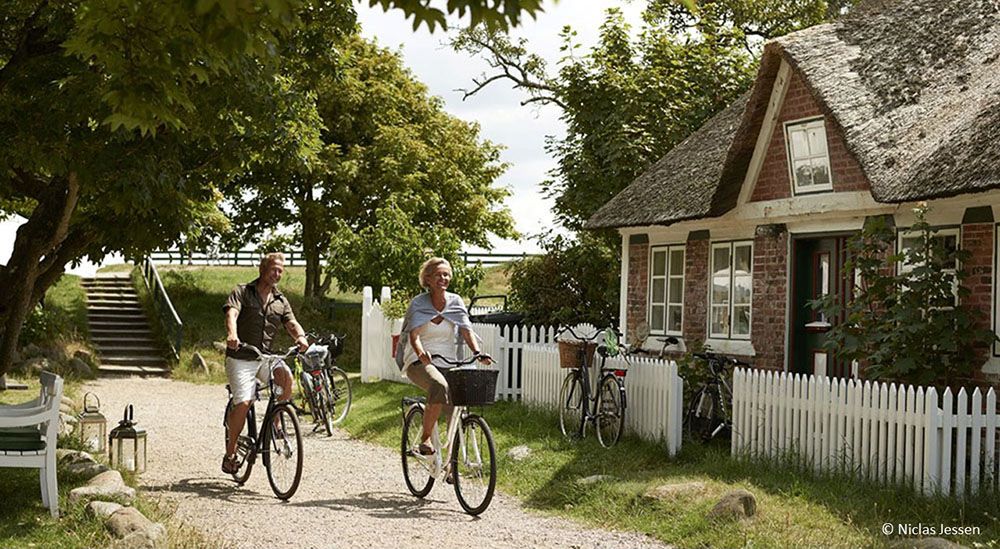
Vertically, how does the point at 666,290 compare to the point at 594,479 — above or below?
above

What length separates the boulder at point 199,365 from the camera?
2684 cm

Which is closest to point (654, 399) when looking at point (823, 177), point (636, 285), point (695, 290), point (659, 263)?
point (823, 177)

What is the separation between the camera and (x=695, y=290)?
692 inches

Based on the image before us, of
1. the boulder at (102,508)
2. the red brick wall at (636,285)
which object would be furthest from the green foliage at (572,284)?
the boulder at (102,508)

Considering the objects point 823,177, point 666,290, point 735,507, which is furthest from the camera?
point 666,290

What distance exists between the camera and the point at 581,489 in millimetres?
11094

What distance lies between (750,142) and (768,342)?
2.60m

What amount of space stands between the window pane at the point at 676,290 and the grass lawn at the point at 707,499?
4586mm

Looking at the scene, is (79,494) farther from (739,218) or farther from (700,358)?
(739,218)

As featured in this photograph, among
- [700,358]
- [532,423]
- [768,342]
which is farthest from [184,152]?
[768,342]

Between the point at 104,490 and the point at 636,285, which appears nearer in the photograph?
the point at 104,490

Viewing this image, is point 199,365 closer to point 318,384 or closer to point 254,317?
point 318,384

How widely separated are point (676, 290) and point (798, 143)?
3.52 meters

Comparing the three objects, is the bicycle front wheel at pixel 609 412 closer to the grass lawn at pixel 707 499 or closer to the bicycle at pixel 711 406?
the grass lawn at pixel 707 499
